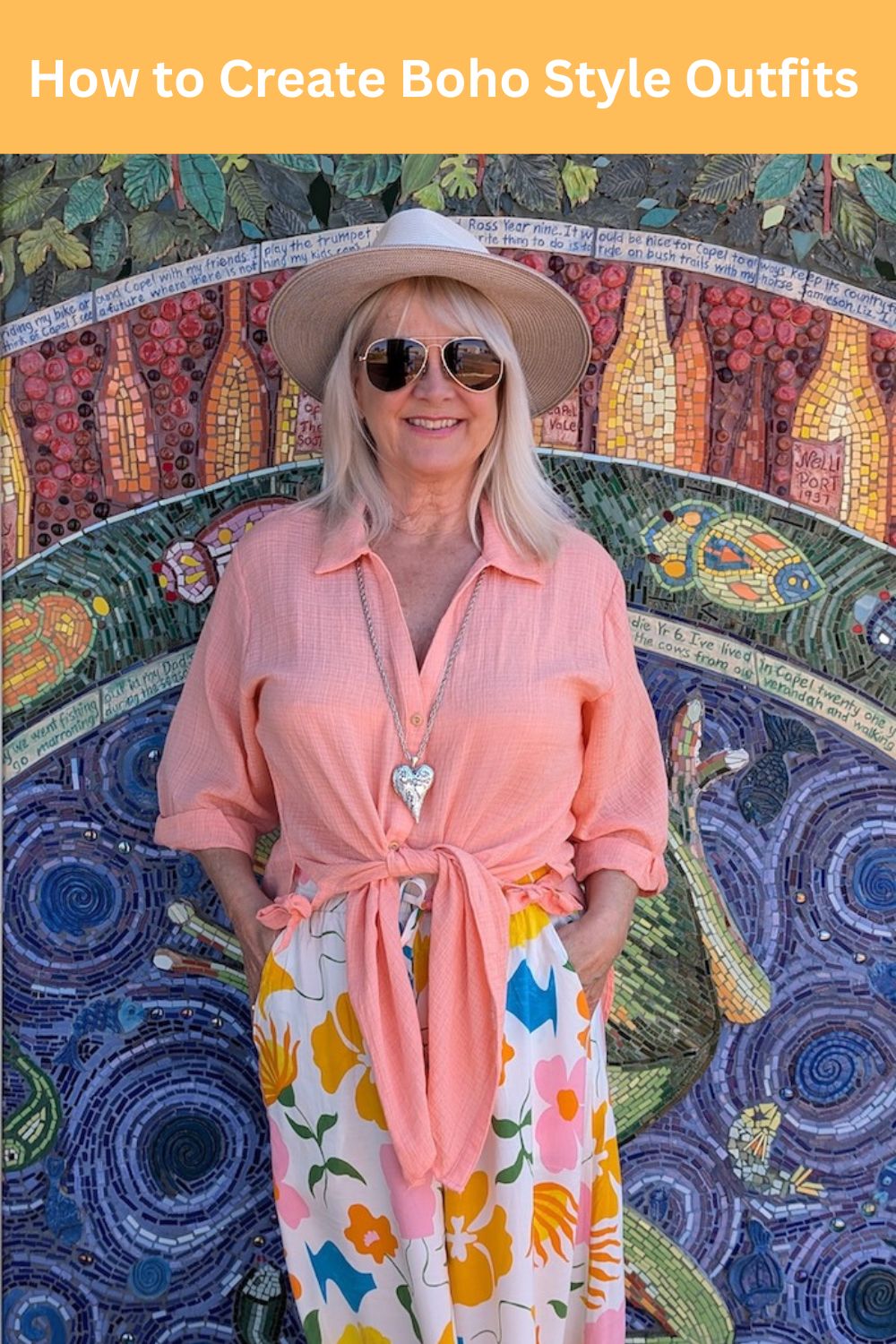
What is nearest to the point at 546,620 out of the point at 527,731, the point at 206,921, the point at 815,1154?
the point at 527,731

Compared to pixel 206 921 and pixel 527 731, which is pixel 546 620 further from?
pixel 206 921

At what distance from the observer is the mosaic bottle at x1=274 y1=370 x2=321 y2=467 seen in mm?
3689

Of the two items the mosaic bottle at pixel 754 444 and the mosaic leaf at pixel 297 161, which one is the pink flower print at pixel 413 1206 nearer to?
the mosaic bottle at pixel 754 444

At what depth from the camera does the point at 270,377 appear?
3.69 metres

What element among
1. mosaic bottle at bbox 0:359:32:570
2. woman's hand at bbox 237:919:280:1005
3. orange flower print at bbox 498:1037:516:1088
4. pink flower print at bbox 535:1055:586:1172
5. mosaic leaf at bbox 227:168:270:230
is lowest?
pink flower print at bbox 535:1055:586:1172

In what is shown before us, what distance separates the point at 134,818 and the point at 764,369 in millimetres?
1740

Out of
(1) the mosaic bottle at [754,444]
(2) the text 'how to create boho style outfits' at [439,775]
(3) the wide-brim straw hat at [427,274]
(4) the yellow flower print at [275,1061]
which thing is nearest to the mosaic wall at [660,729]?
(1) the mosaic bottle at [754,444]

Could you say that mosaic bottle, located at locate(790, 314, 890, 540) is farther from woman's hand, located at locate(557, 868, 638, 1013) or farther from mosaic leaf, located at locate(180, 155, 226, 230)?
mosaic leaf, located at locate(180, 155, 226, 230)

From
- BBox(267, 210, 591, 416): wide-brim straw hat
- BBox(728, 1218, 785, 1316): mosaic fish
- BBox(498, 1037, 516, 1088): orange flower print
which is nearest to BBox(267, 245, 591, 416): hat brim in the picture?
BBox(267, 210, 591, 416): wide-brim straw hat

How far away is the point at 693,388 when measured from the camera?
12.1ft

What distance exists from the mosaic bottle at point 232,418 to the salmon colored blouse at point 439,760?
63 cm

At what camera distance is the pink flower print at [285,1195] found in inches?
114

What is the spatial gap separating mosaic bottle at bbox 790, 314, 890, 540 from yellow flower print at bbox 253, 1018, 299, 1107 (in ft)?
5.51

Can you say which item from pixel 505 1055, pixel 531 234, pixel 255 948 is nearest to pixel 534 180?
pixel 531 234
